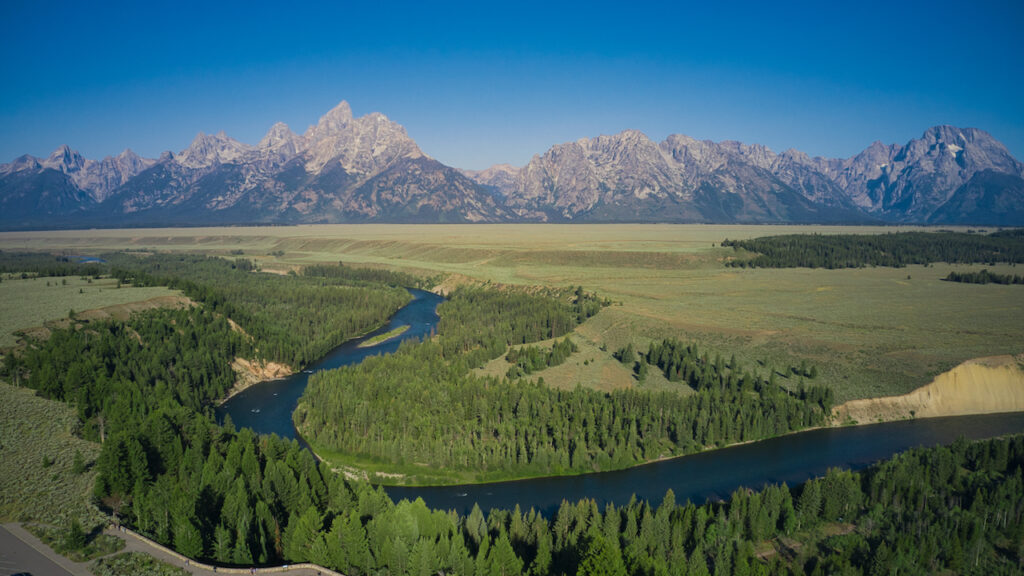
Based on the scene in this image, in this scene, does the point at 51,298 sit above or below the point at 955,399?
above

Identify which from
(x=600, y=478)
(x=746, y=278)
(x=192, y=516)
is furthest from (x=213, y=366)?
(x=746, y=278)

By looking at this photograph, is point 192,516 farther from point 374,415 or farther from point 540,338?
point 540,338

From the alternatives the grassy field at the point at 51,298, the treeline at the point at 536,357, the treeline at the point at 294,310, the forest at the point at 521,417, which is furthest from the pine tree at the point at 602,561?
the grassy field at the point at 51,298

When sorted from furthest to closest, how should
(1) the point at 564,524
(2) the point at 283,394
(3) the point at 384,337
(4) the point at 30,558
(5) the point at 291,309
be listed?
(5) the point at 291,309, (3) the point at 384,337, (2) the point at 283,394, (1) the point at 564,524, (4) the point at 30,558

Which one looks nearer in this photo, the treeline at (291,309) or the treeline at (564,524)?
the treeline at (564,524)

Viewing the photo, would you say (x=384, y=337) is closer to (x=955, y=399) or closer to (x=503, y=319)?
(x=503, y=319)

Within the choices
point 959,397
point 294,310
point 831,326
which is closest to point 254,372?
point 294,310

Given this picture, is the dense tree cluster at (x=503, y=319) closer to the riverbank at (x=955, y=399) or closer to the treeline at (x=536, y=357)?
the treeline at (x=536, y=357)
